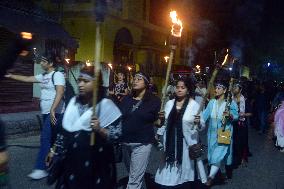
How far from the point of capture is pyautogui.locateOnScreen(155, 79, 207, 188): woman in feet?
19.5

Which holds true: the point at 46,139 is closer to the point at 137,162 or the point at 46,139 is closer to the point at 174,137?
the point at 137,162

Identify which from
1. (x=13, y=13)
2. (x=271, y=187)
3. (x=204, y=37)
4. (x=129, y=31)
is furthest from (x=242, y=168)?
(x=204, y=37)

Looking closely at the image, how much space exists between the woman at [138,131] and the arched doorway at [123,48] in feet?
49.0

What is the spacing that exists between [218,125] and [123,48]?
47.7 ft

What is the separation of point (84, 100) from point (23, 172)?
3563 millimetres

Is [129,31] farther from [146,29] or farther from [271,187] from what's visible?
[271,187]

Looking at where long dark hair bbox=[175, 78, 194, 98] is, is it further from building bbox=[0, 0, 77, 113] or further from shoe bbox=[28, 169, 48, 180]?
building bbox=[0, 0, 77, 113]

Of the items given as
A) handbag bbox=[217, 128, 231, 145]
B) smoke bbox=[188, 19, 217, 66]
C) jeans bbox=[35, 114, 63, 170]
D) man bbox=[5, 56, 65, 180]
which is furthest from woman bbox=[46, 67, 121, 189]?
smoke bbox=[188, 19, 217, 66]

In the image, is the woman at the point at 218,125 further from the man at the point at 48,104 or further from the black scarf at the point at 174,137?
the man at the point at 48,104

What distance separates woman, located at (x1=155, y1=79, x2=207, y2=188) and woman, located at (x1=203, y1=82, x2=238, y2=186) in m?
1.38

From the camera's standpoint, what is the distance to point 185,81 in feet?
20.2

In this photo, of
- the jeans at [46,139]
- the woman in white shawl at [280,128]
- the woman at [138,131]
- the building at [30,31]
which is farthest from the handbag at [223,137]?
the building at [30,31]

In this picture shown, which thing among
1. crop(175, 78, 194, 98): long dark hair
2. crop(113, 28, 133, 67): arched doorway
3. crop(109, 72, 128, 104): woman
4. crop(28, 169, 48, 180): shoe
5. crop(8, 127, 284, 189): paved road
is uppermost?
crop(113, 28, 133, 67): arched doorway

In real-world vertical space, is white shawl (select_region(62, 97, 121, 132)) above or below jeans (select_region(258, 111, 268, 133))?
Result: above
